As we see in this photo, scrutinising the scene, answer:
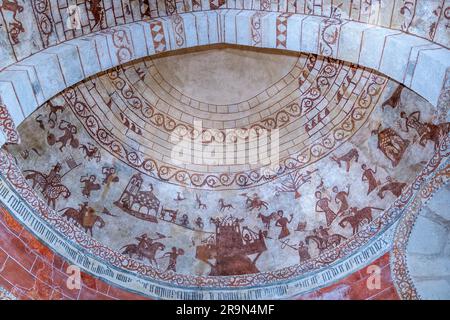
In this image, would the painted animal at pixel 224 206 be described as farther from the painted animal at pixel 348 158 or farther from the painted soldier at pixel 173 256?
the painted animal at pixel 348 158

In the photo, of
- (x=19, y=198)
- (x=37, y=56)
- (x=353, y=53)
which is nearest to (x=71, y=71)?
(x=37, y=56)

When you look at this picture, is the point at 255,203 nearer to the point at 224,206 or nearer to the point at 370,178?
the point at 224,206

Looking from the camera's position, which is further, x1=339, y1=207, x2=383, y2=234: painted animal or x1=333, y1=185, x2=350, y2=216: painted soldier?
x1=333, y1=185, x2=350, y2=216: painted soldier

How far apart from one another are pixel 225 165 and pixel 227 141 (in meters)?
0.38

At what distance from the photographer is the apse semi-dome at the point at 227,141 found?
689 centimetres

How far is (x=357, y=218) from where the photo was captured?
8164 mm

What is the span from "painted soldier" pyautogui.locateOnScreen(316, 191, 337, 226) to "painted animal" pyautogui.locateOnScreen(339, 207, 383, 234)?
193 millimetres

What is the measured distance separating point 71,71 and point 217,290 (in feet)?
11.5

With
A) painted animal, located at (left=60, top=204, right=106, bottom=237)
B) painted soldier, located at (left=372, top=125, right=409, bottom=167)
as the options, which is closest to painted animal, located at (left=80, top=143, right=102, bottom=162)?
painted animal, located at (left=60, top=204, right=106, bottom=237)

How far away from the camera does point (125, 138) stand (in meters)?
8.69

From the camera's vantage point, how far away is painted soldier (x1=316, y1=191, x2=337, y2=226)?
27.5 feet

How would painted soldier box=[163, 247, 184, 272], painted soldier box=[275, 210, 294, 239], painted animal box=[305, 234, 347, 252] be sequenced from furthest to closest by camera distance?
painted soldier box=[275, 210, 294, 239], painted soldier box=[163, 247, 184, 272], painted animal box=[305, 234, 347, 252]

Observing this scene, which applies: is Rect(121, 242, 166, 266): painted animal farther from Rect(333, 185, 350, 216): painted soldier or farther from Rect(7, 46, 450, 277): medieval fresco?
Rect(333, 185, 350, 216): painted soldier
